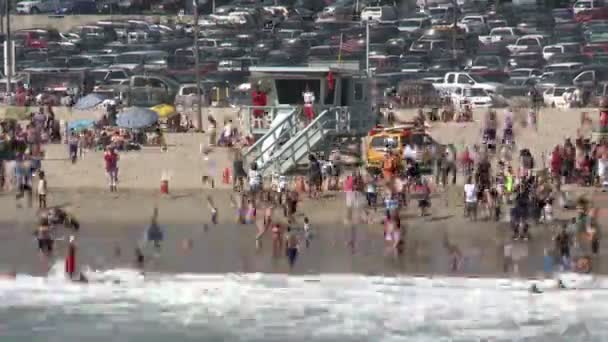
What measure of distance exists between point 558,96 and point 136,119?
12.0 m

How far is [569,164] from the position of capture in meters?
36.3

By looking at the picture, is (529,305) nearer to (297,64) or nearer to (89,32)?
(297,64)

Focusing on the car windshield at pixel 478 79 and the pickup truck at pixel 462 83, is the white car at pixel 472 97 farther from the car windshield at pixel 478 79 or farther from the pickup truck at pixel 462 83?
the car windshield at pixel 478 79

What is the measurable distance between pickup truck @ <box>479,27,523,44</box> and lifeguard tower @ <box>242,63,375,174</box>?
73.9 ft

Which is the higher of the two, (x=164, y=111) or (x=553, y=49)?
(x=553, y=49)

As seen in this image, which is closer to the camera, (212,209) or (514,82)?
(212,209)

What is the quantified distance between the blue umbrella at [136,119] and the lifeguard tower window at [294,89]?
4113mm

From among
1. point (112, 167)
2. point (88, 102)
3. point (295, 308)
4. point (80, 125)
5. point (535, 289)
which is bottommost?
point (295, 308)

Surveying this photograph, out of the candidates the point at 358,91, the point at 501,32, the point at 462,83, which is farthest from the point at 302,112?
the point at 501,32

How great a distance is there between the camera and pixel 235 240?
108 feet

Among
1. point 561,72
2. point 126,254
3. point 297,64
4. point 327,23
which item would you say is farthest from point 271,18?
point 126,254

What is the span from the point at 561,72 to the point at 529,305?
24502mm

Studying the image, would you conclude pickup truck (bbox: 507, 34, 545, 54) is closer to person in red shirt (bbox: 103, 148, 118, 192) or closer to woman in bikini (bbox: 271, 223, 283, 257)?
person in red shirt (bbox: 103, 148, 118, 192)

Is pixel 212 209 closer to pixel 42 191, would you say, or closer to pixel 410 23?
pixel 42 191
